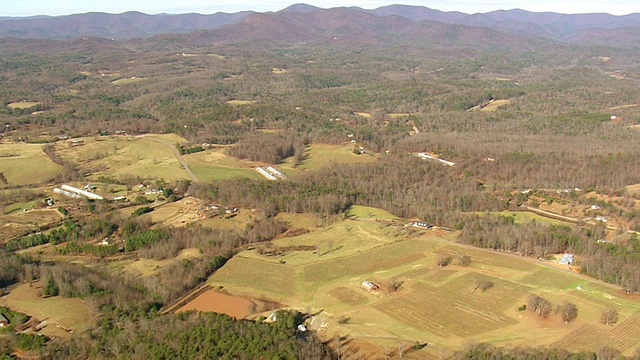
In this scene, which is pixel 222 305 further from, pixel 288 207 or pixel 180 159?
pixel 180 159

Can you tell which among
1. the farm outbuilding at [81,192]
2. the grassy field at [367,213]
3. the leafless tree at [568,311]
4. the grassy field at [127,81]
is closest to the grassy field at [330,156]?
the grassy field at [367,213]

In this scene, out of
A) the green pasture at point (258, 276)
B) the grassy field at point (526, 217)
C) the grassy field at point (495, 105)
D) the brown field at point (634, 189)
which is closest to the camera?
the green pasture at point (258, 276)

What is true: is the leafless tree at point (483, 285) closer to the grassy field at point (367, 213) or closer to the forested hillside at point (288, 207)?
the forested hillside at point (288, 207)

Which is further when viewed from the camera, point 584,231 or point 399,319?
point 584,231

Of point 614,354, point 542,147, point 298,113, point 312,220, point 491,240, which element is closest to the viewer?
point 614,354

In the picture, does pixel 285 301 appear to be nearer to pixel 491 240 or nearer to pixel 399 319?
pixel 399 319

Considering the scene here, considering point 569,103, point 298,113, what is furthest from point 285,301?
point 569,103

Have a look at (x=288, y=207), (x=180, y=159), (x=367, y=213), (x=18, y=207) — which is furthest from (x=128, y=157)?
(x=367, y=213)
